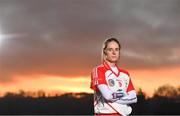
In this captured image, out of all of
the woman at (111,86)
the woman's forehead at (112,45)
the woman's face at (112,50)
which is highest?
the woman's forehead at (112,45)

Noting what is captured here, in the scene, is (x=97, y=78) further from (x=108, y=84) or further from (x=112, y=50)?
(x=112, y=50)

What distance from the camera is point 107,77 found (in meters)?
4.38

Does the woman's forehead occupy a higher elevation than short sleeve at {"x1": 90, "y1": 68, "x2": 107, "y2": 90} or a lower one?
higher

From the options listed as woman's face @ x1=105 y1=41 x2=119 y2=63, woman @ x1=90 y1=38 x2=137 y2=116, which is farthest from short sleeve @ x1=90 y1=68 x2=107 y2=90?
woman's face @ x1=105 y1=41 x2=119 y2=63

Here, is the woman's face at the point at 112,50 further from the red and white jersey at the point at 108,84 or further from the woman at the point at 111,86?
the red and white jersey at the point at 108,84

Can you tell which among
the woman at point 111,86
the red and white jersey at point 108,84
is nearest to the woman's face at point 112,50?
the woman at point 111,86

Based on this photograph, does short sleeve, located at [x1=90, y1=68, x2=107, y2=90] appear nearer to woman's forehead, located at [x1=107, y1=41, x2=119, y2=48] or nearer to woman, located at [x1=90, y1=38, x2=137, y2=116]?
woman, located at [x1=90, y1=38, x2=137, y2=116]

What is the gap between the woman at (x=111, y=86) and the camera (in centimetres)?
427

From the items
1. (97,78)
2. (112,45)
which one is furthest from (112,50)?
(97,78)

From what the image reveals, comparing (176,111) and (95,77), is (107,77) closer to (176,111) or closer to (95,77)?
(95,77)

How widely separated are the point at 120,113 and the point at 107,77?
15.0 inches

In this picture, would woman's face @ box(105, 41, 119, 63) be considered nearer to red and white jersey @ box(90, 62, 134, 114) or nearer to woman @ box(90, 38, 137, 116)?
woman @ box(90, 38, 137, 116)

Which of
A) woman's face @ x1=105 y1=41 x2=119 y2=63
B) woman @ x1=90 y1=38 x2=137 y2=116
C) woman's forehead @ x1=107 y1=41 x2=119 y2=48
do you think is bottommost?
woman @ x1=90 y1=38 x2=137 y2=116

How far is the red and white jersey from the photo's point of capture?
4273 mm
